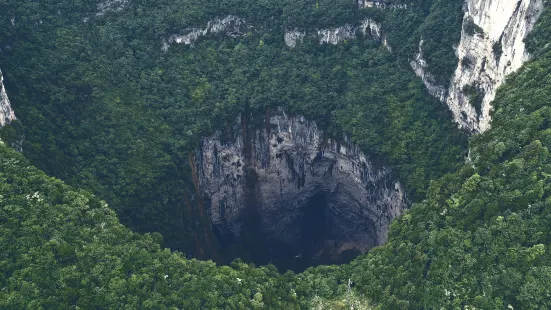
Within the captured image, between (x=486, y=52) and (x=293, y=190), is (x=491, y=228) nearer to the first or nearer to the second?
(x=486, y=52)

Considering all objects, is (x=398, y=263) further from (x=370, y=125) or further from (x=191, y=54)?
(x=191, y=54)

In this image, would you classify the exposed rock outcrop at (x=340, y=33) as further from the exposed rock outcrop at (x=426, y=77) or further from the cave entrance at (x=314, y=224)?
the cave entrance at (x=314, y=224)

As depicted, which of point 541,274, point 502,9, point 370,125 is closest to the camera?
point 541,274

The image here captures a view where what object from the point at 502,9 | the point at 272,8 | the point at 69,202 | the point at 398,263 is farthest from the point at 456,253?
the point at 272,8

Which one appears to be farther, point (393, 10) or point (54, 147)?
point (393, 10)

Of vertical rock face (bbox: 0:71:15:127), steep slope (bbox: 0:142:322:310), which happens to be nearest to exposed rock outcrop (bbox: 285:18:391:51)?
vertical rock face (bbox: 0:71:15:127)

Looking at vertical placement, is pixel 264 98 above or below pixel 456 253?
above

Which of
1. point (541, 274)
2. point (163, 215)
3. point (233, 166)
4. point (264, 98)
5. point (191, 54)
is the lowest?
point (541, 274)

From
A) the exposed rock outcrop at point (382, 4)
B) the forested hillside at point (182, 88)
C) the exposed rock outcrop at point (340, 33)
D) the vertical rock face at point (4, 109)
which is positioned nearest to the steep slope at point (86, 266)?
the vertical rock face at point (4, 109)
